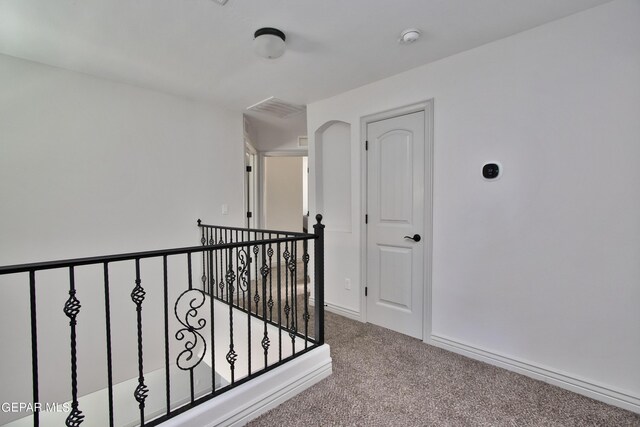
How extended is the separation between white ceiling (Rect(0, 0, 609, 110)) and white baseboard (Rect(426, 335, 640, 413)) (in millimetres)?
2306

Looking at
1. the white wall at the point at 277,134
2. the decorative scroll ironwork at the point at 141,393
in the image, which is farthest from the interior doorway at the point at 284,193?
the decorative scroll ironwork at the point at 141,393

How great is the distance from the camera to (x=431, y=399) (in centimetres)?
182

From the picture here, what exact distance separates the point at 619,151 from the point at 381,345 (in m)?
2.10

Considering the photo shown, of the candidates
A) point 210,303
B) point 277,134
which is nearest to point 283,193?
point 277,134

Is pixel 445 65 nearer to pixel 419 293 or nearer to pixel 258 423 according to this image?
pixel 419 293

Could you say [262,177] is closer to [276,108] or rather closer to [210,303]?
[276,108]

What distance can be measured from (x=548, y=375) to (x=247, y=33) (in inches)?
122

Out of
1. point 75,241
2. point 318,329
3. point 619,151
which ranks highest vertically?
point 619,151

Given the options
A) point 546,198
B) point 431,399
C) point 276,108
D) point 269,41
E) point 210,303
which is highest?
point 276,108


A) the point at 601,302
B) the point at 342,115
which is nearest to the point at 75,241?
the point at 342,115

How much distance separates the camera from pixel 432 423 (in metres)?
1.63

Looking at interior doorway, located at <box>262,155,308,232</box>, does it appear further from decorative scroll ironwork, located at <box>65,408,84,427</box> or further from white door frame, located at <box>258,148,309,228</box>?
decorative scroll ironwork, located at <box>65,408,84,427</box>

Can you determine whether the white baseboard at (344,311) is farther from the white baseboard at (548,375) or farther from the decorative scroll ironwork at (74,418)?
the decorative scroll ironwork at (74,418)

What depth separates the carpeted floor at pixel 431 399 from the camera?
5.41 feet
